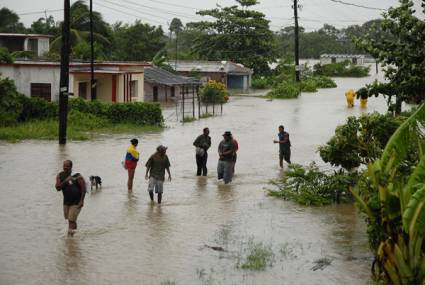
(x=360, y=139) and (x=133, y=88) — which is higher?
(x=133, y=88)

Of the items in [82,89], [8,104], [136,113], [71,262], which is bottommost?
[71,262]

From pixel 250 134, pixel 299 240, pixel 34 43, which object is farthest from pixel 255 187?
pixel 34 43

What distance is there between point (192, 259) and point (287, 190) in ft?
20.7

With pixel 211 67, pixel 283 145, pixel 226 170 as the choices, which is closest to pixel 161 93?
pixel 211 67

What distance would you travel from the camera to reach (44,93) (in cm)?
3966

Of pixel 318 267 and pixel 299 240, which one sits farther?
pixel 299 240

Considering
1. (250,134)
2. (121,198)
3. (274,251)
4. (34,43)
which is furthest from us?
(34,43)

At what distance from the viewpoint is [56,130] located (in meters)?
30.3

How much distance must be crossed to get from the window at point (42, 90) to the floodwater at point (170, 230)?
1398 cm

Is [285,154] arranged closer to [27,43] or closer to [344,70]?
[27,43]

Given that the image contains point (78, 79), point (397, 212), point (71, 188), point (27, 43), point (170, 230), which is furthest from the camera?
point (27, 43)

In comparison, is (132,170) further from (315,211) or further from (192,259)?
(192,259)

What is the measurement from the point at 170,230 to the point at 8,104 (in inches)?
706

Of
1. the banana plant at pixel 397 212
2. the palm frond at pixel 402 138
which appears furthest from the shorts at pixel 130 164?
the palm frond at pixel 402 138
